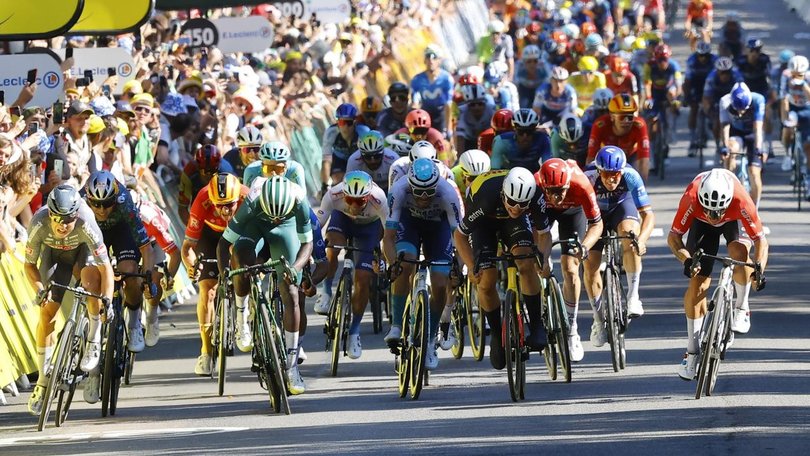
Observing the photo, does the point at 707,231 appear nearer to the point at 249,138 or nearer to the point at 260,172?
the point at 260,172

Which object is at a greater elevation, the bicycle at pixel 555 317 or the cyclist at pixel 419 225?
the cyclist at pixel 419 225

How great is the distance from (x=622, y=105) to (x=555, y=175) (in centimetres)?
434

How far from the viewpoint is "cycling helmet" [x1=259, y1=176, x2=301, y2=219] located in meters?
13.4

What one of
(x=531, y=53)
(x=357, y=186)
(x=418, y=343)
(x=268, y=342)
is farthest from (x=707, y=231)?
(x=531, y=53)

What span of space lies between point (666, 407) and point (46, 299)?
4007mm

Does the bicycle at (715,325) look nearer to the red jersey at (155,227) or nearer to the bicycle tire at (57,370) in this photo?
the red jersey at (155,227)

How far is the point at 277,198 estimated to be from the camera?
44.1ft

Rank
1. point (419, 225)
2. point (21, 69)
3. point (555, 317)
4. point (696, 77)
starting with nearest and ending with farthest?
point (555, 317) < point (419, 225) < point (21, 69) < point (696, 77)

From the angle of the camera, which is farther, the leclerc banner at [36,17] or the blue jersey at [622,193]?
the blue jersey at [622,193]

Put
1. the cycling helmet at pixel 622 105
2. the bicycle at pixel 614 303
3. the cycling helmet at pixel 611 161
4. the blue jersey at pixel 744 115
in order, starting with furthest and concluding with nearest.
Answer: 1. the blue jersey at pixel 744 115
2. the cycling helmet at pixel 622 105
3. the cycling helmet at pixel 611 161
4. the bicycle at pixel 614 303

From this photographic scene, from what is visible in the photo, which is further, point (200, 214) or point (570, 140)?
point (570, 140)

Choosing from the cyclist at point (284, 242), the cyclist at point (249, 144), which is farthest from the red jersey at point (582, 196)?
the cyclist at point (249, 144)

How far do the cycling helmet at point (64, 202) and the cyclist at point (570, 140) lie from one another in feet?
20.7

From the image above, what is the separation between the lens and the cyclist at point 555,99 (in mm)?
24016
